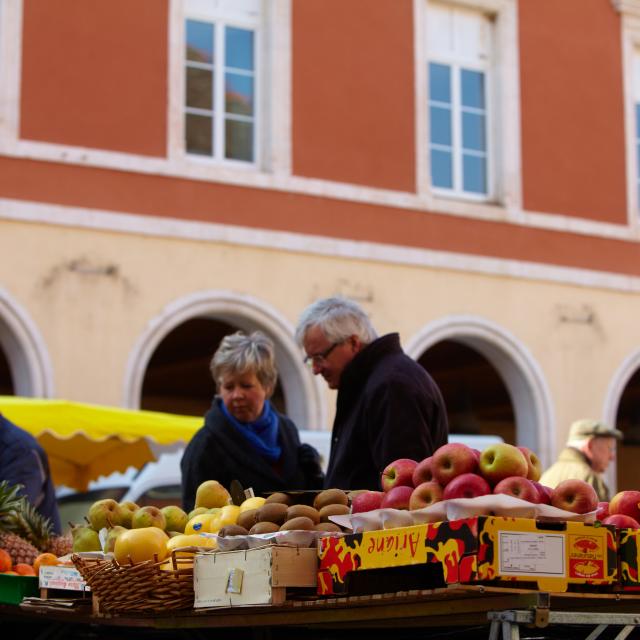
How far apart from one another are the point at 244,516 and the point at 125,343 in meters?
9.79

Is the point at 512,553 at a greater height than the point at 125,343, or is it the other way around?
the point at 125,343

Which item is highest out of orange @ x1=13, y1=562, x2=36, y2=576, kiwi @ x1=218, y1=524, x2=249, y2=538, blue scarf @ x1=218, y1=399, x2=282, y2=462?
blue scarf @ x1=218, y1=399, x2=282, y2=462

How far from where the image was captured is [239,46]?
48.5ft

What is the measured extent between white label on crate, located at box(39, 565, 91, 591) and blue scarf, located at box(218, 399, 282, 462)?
133 cm

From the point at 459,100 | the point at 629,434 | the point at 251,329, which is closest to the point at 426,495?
the point at 251,329

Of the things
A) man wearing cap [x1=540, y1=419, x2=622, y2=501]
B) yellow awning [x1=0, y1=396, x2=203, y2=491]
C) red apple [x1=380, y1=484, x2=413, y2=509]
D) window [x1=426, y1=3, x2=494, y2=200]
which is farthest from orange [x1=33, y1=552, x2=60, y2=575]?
window [x1=426, y1=3, x2=494, y2=200]

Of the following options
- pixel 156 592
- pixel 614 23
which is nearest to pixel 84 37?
pixel 614 23

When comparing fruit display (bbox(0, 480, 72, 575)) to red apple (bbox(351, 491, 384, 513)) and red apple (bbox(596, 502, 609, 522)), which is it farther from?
red apple (bbox(596, 502, 609, 522))

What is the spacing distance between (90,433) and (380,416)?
5538 mm

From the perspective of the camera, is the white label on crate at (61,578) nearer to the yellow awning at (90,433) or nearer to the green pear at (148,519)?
the green pear at (148,519)

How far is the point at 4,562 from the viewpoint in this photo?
462 cm

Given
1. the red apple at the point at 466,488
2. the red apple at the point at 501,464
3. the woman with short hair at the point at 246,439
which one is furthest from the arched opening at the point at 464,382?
the red apple at the point at 466,488

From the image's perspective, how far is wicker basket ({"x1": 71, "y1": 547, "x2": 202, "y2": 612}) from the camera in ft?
11.7

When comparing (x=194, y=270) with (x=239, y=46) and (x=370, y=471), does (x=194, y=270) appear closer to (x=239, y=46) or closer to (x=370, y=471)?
(x=239, y=46)
